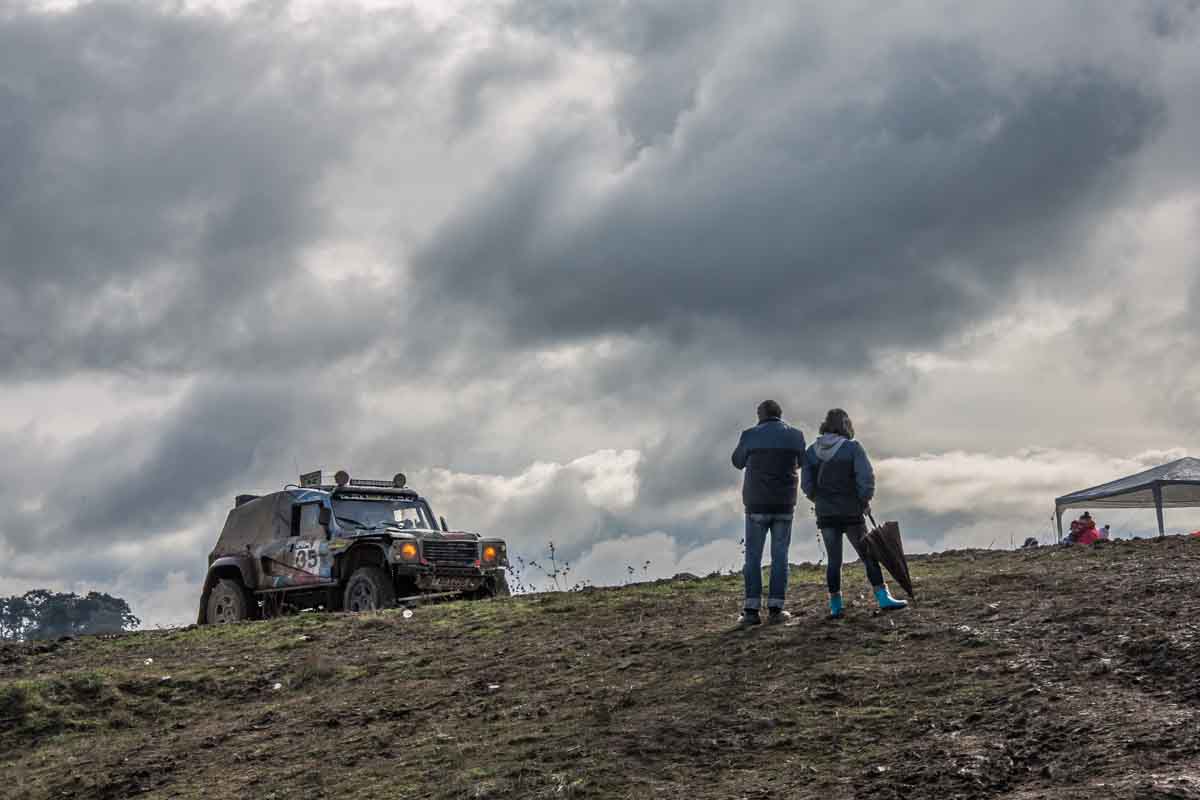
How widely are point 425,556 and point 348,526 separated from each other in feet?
5.88

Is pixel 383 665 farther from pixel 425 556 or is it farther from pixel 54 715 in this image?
pixel 425 556

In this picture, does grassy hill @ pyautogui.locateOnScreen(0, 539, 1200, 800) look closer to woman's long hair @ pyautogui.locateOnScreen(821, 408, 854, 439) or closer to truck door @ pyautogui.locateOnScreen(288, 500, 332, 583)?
woman's long hair @ pyautogui.locateOnScreen(821, 408, 854, 439)

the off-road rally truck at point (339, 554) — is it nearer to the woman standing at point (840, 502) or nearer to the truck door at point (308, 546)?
the truck door at point (308, 546)

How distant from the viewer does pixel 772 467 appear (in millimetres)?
12391

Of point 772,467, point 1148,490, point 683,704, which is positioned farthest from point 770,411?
point 1148,490

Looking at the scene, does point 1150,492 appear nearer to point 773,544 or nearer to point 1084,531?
point 1084,531

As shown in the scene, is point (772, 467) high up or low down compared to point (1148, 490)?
down

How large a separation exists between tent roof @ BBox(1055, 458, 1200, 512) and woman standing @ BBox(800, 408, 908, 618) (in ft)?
50.5

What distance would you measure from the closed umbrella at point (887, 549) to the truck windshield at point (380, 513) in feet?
34.2

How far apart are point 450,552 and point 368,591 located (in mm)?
1325

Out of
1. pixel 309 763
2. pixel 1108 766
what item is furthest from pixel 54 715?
pixel 1108 766

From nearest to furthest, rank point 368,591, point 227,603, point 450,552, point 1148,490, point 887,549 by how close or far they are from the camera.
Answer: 1. point 887,549
2. point 368,591
3. point 450,552
4. point 227,603
5. point 1148,490

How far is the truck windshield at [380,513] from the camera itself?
67.9 feet

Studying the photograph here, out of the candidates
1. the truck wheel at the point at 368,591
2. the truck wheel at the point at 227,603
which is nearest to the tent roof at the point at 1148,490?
the truck wheel at the point at 368,591
